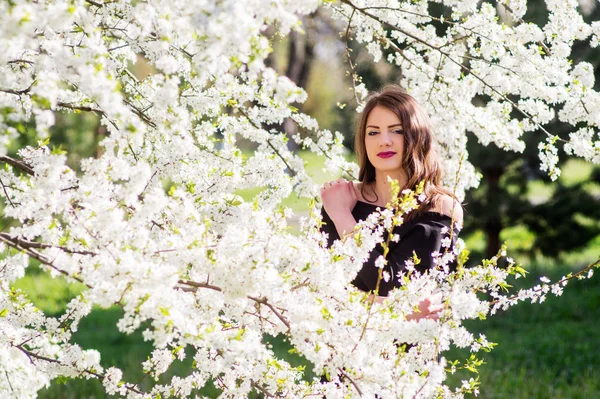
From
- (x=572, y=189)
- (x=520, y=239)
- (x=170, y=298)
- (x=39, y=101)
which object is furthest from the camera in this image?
(x=520, y=239)

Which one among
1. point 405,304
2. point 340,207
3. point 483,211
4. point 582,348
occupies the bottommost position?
point 405,304

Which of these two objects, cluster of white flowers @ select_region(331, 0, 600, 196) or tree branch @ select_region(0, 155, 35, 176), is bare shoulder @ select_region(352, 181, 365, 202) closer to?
cluster of white flowers @ select_region(331, 0, 600, 196)

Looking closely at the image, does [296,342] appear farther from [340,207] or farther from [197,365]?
[340,207]

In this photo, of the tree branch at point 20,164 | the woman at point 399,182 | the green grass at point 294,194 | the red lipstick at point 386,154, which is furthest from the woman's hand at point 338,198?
the green grass at point 294,194

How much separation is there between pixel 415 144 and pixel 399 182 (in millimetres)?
207

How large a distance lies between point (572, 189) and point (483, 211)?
4.47 ft

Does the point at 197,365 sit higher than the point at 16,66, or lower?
lower

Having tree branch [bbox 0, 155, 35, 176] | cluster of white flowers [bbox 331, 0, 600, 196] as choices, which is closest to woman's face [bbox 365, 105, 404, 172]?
cluster of white flowers [bbox 331, 0, 600, 196]

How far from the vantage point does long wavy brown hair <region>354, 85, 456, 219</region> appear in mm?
Answer: 3428

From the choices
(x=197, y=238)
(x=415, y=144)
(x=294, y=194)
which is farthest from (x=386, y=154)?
(x=294, y=194)

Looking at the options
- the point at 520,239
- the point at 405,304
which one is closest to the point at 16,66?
the point at 405,304

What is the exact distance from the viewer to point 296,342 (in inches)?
91.3

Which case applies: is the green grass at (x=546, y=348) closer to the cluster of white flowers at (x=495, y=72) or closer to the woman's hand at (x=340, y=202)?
the cluster of white flowers at (x=495, y=72)

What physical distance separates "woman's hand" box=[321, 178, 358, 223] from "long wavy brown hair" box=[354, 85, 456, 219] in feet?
0.29
